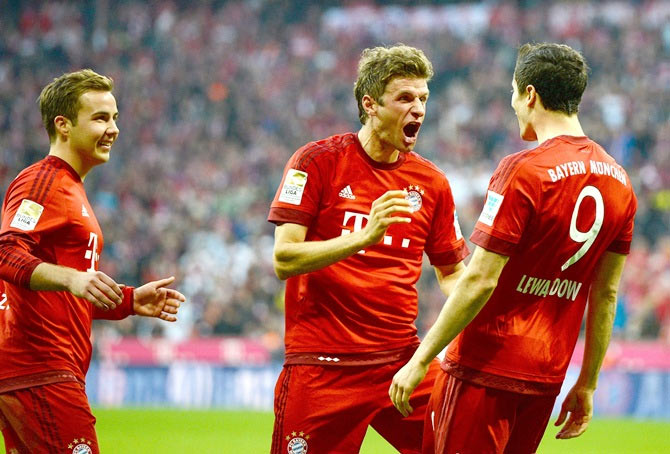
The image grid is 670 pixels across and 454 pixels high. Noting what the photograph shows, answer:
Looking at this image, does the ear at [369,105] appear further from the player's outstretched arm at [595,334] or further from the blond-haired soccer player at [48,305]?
the blond-haired soccer player at [48,305]

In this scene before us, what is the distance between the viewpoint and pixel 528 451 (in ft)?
15.6

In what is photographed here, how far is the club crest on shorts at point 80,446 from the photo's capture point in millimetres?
5055

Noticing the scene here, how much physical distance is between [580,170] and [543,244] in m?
0.36

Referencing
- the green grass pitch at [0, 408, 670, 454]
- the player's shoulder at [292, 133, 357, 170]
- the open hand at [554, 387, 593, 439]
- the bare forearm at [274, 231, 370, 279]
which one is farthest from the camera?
the green grass pitch at [0, 408, 670, 454]

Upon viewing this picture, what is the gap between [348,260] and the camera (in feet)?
17.4

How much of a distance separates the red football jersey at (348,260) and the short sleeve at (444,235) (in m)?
0.11

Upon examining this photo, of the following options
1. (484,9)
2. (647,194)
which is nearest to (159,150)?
(484,9)

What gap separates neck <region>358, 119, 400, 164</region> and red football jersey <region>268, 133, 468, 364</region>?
1.4 inches

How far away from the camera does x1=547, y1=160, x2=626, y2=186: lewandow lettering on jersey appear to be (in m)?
4.41

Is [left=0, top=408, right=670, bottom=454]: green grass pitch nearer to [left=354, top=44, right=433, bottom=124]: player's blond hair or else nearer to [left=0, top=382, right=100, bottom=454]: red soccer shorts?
[left=0, top=382, right=100, bottom=454]: red soccer shorts

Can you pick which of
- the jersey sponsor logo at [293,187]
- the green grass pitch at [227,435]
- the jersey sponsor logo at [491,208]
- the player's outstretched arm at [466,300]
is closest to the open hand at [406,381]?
the player's outstretched arm at [466,300]

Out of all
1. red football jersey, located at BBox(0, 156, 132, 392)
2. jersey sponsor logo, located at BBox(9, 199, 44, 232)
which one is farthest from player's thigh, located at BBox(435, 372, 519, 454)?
jersey sponsor logo, located at BBox(9, 199, 44, 232)

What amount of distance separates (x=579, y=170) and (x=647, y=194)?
14940 mm

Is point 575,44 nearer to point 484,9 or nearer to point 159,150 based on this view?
point 484,9
